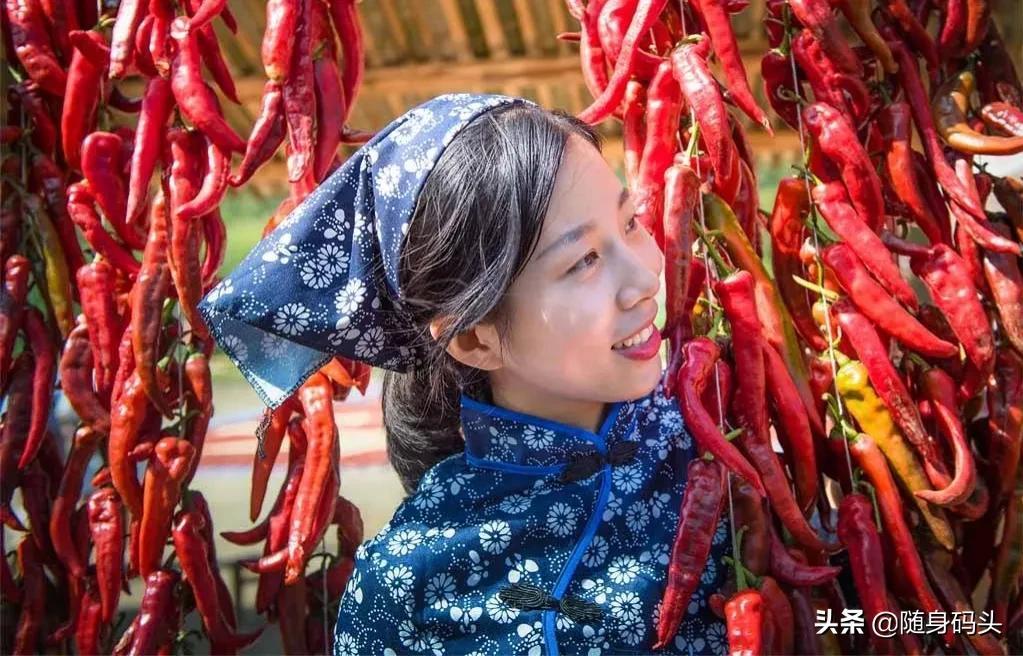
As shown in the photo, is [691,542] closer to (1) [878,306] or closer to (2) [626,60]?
(1) [878,306]

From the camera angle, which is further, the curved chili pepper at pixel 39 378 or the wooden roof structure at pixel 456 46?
the wooden roof structure at pixel 456 46

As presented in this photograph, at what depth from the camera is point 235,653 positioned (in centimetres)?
181

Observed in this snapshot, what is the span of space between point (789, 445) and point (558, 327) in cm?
47

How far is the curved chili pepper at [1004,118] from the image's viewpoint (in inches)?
61.6

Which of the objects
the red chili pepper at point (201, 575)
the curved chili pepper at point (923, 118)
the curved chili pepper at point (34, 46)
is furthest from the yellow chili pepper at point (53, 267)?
the curved chili pepper at point (923, 118)

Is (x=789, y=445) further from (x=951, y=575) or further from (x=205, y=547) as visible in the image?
(x=205, y=547)

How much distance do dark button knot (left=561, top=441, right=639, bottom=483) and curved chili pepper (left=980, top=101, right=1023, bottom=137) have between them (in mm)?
799

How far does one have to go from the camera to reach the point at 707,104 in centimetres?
134

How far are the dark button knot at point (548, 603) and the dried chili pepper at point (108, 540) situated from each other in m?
0.89

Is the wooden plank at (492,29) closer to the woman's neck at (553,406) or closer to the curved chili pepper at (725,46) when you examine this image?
the curved chili pepper at (725,46)

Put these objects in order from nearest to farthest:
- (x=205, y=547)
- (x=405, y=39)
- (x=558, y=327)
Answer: (x=558, y=327) < (x=205, y=547) < (x=405, y=39)

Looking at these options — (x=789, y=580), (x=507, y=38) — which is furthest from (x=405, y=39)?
(x=789, y=580)

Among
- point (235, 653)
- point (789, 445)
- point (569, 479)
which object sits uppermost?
point (569, 479)

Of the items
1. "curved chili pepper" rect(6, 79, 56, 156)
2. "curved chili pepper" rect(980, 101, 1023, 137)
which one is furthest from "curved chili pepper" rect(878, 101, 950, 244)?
"curved chili pepper" rect(6, 79, 56, 156)
